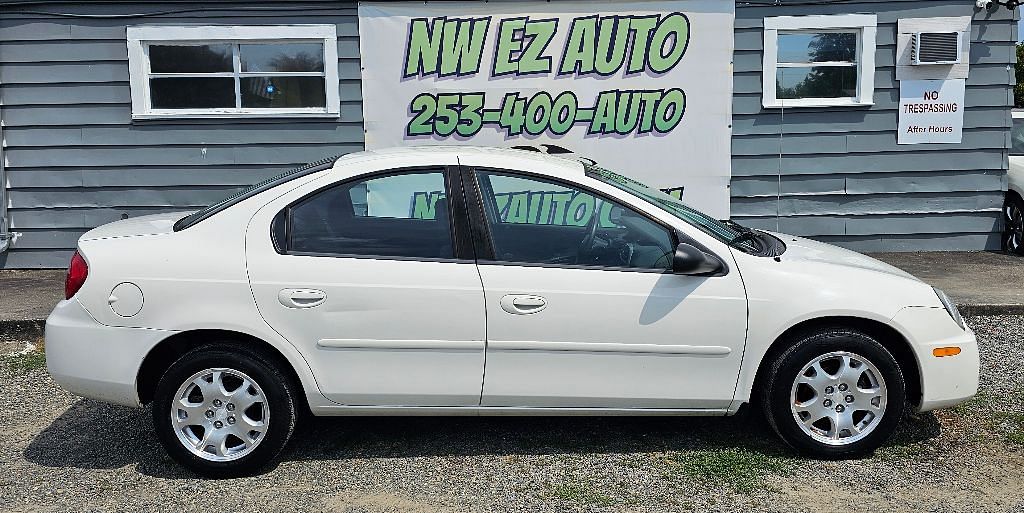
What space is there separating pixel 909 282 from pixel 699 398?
111 centimetres

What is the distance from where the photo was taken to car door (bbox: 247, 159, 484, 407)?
4172 mm

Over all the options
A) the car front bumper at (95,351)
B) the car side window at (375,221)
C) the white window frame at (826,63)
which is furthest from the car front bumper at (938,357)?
the white window frame at (826,63)

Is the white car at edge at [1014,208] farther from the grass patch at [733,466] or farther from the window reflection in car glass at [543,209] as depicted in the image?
the window reflection in car glass at [543,209]

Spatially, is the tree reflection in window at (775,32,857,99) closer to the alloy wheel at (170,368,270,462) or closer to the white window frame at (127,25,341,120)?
the white window frame at (127,25,341,120)

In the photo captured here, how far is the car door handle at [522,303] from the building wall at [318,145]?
16.6 feet

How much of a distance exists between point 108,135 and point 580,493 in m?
6.56

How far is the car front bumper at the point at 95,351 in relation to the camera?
420 cm

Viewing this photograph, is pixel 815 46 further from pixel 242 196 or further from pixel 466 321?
pixel 242 196

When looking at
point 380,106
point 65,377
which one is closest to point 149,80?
point 380,106

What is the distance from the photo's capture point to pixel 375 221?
434 centimetres

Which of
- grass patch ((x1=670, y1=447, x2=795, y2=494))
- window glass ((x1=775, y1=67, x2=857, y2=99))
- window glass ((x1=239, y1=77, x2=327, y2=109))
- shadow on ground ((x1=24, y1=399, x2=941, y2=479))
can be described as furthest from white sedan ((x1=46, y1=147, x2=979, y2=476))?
window glass ((x1=775, y1=67, x2=857, y2=99))

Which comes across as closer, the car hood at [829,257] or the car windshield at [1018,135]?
the car hood at [829,257]

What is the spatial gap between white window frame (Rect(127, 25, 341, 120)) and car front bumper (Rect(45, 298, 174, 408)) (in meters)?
4.79

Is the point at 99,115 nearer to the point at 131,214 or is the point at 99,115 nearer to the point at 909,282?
the point at 131,214
